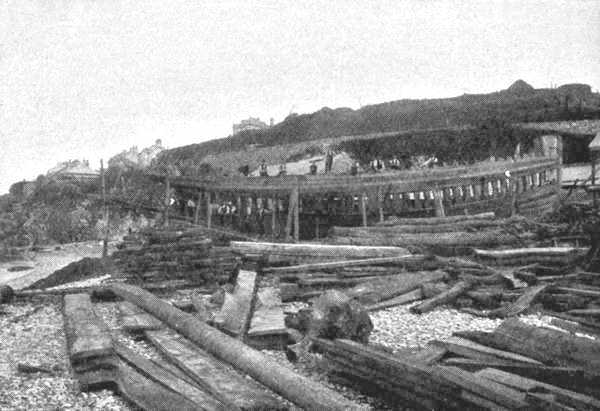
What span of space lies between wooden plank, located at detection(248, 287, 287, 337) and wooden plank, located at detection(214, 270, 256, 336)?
5.4 inches

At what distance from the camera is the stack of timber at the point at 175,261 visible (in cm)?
1173

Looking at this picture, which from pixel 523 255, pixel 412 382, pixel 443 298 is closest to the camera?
pixel 412 382

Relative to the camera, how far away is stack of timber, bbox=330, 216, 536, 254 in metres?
14.4

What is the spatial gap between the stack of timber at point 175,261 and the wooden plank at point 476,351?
680 centimetres

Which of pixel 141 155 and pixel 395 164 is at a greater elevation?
pixel 141 155

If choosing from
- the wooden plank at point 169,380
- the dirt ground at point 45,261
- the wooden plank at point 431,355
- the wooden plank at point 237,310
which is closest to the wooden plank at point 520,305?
the wooden plank at point 431,355

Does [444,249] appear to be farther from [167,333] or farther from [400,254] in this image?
[167,333]

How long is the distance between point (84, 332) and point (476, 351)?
5.02m

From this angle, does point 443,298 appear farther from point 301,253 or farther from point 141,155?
point 141,155

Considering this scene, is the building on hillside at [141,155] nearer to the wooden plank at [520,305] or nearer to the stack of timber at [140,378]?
the wooden plank at [520,305]

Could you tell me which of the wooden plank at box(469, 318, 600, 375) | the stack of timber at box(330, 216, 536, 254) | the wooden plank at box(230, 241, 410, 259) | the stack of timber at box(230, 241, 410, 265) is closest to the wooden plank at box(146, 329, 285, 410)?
the wooden plank at box(469, 318, 600, 375)

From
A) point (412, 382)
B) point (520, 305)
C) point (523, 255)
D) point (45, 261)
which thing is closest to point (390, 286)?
point (520, 305)

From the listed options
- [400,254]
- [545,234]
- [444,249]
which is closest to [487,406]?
[400,254]

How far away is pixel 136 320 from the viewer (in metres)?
8.14
